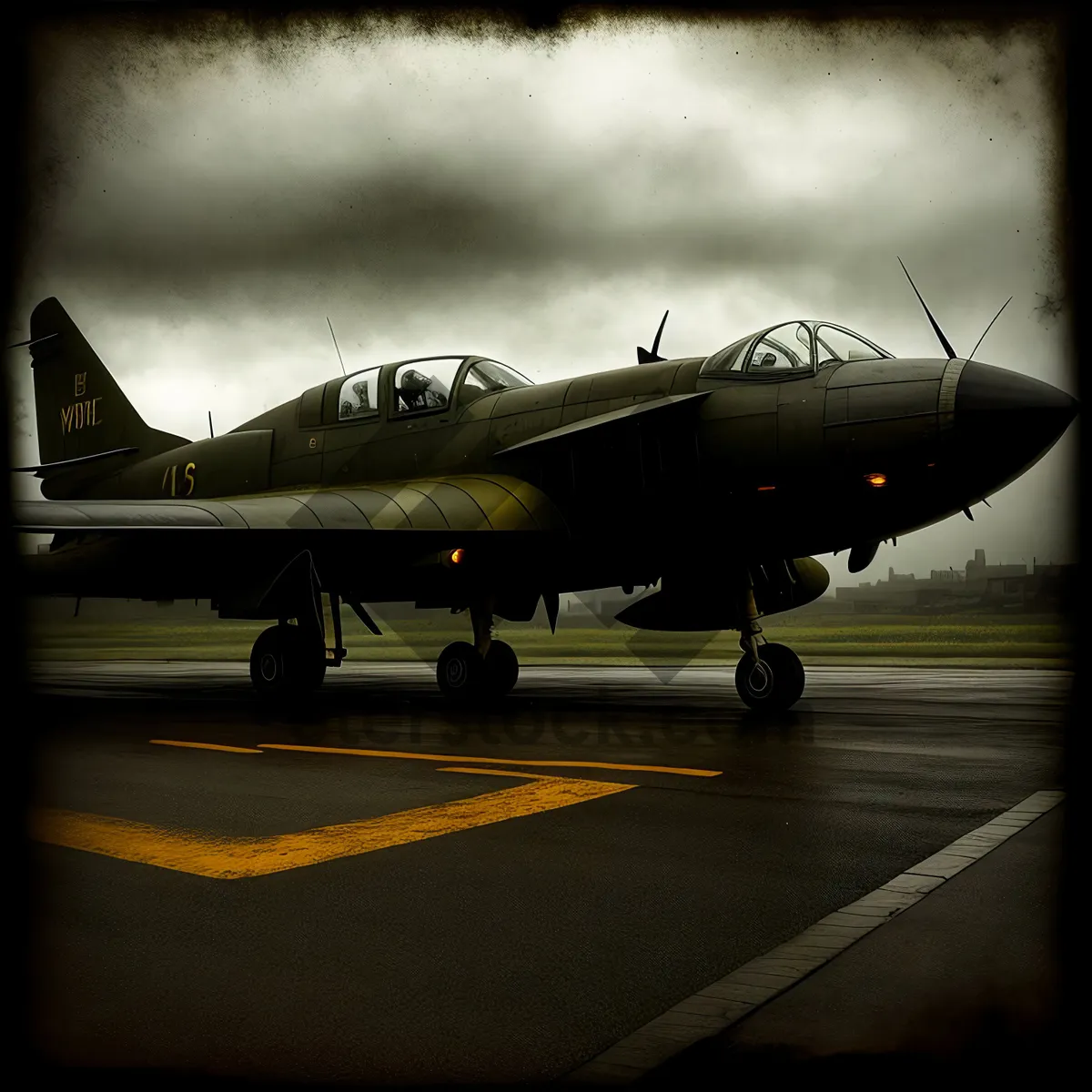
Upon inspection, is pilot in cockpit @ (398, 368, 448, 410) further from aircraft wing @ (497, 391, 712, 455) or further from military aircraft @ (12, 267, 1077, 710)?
aircraft wing @ (497, 391, 712, 455)

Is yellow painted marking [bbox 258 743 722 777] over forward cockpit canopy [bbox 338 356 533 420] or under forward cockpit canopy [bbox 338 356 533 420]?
under

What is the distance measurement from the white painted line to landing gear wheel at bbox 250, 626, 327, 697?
8.14 metres

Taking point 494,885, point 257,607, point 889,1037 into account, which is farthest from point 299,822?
point 257,607

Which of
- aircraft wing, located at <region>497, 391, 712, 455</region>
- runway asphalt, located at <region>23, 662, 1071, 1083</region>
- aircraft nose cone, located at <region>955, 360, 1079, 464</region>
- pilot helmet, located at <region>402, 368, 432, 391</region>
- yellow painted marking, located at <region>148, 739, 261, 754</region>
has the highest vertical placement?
pilot helmet, located at <region>402, 368, 432, 391</region>

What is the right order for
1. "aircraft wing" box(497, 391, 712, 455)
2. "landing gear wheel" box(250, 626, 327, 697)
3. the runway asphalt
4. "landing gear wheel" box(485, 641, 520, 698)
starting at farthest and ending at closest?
"landing gear wheel" box(485, 641, 520, 698) < "landing gear wheel" box(250, 626, 327, 697) < "aircraft wing" box(497, 391, 712, 455) < the runway asphalt

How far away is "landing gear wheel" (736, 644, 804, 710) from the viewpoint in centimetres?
1012

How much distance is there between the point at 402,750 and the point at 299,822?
9.11 ft

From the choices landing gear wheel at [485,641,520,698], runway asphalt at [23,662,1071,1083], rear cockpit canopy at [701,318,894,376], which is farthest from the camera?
landing gear wheel at [485,641,520,698]

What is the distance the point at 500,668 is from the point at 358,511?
10.1 ft

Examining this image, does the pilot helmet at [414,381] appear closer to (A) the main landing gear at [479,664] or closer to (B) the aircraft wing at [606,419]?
(B) the aircraft wing at [606,419]

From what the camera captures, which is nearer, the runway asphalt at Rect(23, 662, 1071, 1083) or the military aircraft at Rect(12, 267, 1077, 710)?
the runway asphalt at Rect(23, 662, 1071, 1083)

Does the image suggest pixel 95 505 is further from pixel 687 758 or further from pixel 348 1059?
pixel 348 1059

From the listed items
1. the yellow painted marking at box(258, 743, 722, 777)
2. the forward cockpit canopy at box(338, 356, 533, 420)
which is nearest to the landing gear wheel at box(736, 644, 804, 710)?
the yellow painted marking at box(258, 743, 722, 777)

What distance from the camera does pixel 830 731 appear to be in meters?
8.80
